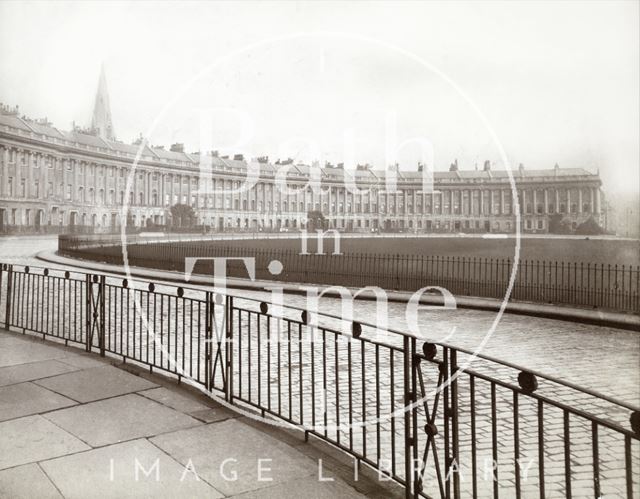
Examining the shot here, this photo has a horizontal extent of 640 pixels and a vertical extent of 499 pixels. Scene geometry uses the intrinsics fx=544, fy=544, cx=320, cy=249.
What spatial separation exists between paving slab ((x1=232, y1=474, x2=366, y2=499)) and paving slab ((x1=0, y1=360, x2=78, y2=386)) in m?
3.65

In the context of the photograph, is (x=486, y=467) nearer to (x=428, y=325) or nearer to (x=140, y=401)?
(x=140, y=401)

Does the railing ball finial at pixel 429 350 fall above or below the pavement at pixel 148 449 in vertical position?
above

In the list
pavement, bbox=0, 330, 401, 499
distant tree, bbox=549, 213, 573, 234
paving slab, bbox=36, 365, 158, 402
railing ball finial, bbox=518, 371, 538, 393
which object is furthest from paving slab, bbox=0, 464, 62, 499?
distant tree, bbox=549, 213, 573, 234

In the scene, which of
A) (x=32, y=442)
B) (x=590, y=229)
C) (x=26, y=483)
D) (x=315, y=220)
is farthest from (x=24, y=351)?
(x=590, y=229)

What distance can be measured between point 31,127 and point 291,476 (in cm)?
7065

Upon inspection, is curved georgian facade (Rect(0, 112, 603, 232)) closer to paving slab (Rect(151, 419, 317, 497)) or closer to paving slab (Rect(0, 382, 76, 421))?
paving slab (Rect(0, 382, 76, 421))

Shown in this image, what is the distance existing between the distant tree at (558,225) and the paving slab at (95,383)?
111949mm

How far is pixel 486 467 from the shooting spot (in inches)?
168

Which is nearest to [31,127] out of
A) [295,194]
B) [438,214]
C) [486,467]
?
[295,194]

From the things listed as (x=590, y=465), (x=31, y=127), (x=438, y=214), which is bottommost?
(x=590, y=465)

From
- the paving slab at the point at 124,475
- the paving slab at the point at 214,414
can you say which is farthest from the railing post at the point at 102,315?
the paving slab at the point at 124,475

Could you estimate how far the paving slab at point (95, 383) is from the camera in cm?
532

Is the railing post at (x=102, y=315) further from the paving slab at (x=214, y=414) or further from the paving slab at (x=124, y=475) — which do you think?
the paving slab at (x=124, y=475)

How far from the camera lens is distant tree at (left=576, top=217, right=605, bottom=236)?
317 ft
